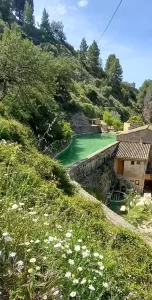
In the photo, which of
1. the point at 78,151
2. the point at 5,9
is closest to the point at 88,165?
the point at 78,151

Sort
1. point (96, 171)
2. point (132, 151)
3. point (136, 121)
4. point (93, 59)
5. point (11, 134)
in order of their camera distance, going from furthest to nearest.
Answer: point (93, 59) → point (136, 121) → point (132, 151) → point (96, 171) → point (11, 134)

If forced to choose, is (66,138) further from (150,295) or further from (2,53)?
(150,295)

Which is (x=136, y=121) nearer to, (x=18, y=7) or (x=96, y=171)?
(x=96, y=171)

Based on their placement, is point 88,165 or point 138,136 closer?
point 88,165

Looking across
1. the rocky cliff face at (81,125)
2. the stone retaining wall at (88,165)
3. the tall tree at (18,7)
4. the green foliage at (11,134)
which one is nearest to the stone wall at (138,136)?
the stone retaining wall at (88,165)

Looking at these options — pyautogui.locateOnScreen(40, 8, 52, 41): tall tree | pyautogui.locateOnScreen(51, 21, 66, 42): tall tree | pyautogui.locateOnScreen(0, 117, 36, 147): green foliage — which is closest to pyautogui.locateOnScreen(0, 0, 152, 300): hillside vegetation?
pyautogui.locateOnScreen(0, 117, 36, 147): green foliage

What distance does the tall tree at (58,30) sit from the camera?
78.0 meters

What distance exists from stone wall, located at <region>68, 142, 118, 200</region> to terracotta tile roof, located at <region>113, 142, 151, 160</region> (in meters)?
0.45

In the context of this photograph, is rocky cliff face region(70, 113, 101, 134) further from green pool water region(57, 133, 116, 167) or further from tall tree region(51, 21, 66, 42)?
tall tree region(51, 21, 66, 42)

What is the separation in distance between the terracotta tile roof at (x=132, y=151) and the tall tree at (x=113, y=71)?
40.6 metres

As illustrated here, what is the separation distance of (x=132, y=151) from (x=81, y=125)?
500 inches

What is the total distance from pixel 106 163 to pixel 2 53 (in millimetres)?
9234

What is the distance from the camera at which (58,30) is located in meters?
78.5

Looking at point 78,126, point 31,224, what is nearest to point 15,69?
point 31,224
